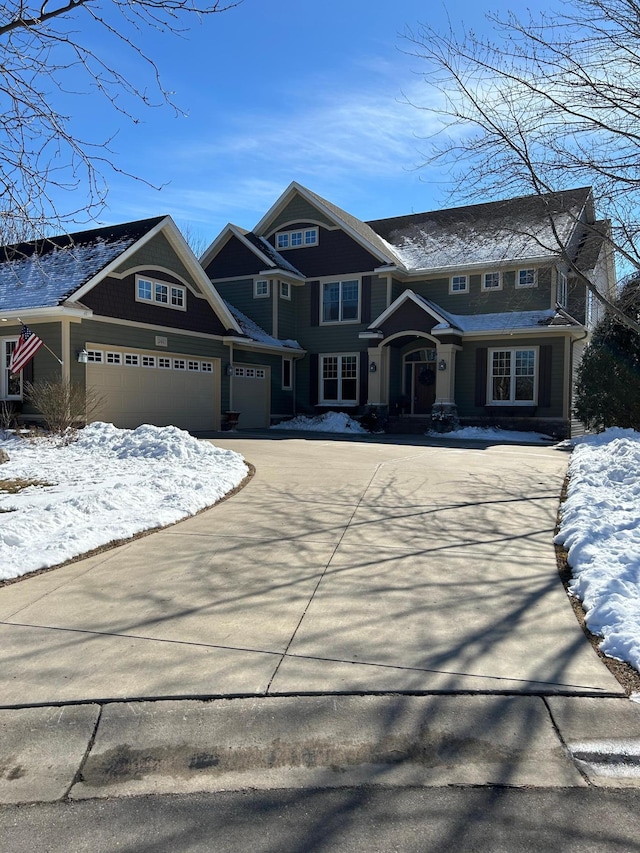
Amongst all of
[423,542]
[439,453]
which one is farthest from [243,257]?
[423,542]

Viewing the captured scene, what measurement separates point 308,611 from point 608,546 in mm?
2924

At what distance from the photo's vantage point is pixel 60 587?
522cm

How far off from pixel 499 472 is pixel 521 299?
12983mm

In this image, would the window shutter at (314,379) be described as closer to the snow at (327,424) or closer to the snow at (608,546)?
the snow at (327,424)

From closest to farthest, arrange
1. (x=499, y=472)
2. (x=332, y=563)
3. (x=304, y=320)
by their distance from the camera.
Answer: (x=332, y=563) → (x=499, y=472) → (x=304, y=320)

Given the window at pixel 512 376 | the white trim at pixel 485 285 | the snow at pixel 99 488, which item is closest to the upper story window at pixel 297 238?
the white trim at pixel 485 285

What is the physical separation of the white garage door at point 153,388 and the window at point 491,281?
34.2 ft

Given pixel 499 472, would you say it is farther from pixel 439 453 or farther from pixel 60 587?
pixel 60 587

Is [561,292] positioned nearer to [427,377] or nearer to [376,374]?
[427,377]

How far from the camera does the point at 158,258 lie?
1900 centimetres

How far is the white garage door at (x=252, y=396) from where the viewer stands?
901 inches

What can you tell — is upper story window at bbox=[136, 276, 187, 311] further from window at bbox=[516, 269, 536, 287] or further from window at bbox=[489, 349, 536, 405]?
window at bbox=[516, 269, 536, 287]

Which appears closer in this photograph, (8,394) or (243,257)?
(8,394)

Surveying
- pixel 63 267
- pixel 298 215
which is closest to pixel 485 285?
pixel 298 215
